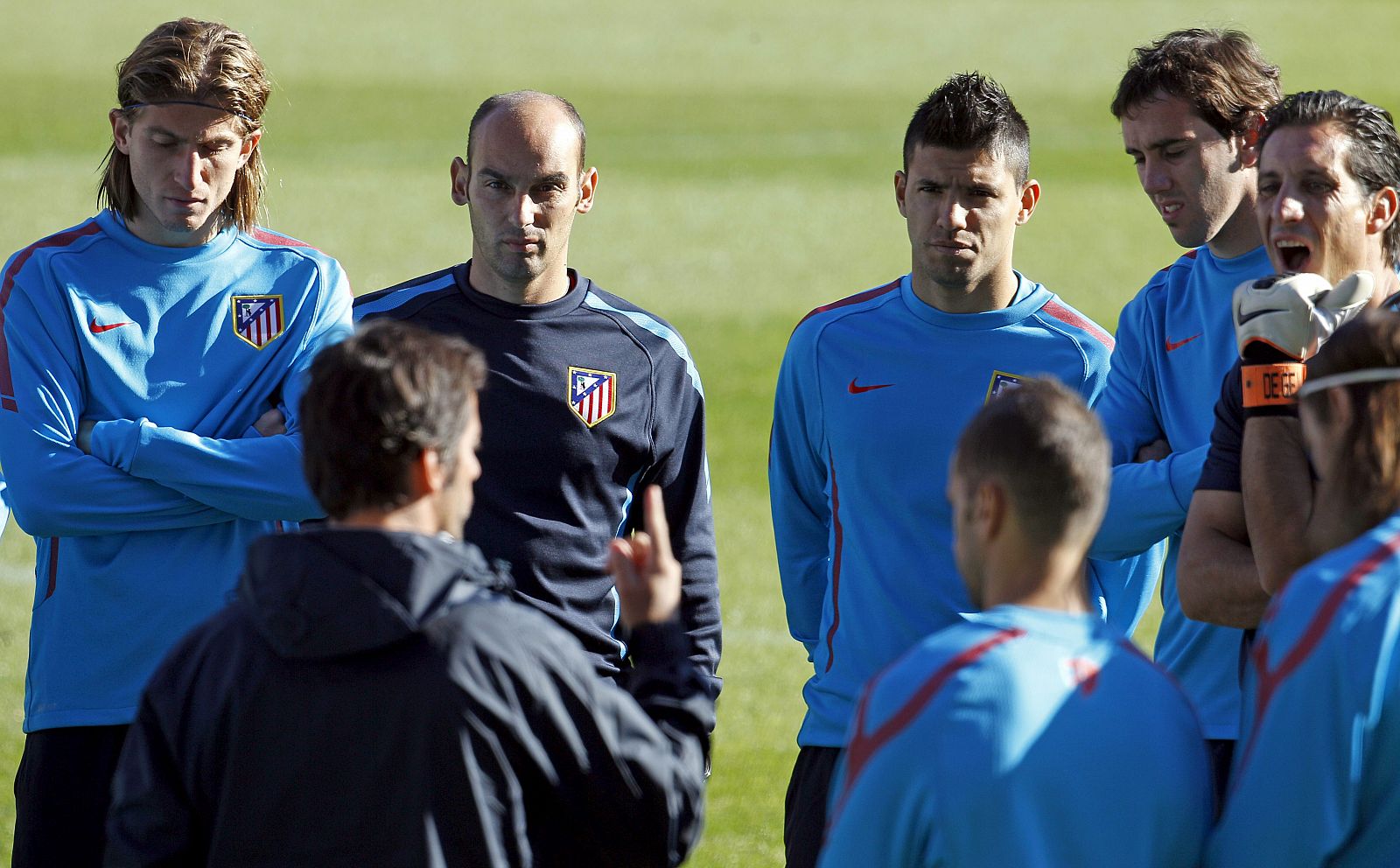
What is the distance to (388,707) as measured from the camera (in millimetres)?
2283

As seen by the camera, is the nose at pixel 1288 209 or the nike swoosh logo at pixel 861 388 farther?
the nike swoosh logo at pixel 861 388

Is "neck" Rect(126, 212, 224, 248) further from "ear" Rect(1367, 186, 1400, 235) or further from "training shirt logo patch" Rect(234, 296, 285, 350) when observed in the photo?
"ear" Rect(1367, 186, 1400, 235)

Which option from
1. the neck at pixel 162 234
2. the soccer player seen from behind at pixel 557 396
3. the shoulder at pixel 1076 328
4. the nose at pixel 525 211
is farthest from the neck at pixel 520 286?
the shoulder at pixel 1076 328

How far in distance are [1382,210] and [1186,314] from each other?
0.60 m

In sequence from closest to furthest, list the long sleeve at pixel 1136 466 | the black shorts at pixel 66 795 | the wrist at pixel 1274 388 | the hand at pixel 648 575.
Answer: the hand at pixel 648 575, the wrist at pixel 1274 388, the long sleeve at pixel 1136 466, the black shorts at pixel 66 795

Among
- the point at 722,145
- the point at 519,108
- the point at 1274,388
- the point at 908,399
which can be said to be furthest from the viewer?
the point at 722,145

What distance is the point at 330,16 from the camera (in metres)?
29.2

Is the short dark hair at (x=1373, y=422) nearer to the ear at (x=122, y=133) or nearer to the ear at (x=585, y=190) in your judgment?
the ear at (x=585, y=190)

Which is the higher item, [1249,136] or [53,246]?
[1249,136]

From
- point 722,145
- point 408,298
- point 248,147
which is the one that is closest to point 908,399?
point 408,298

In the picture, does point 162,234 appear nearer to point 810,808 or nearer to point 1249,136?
point 810,808

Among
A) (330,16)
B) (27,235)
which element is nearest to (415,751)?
(27,235)

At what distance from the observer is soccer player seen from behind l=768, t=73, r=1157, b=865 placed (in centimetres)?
397

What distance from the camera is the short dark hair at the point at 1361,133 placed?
10.8 feet
